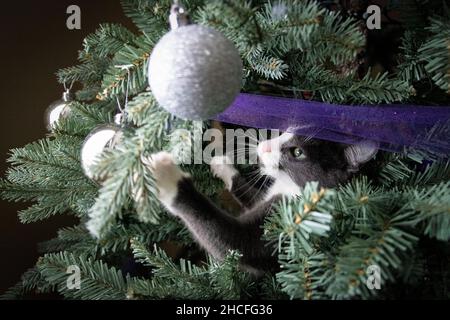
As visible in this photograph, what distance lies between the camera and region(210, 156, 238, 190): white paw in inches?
31.1

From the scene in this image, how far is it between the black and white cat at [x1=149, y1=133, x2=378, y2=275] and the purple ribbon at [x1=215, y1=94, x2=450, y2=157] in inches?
2.2

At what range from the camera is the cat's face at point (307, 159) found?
78 centimetres

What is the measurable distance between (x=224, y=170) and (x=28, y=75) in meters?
0.77

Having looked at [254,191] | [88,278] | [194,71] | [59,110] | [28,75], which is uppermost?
[28,75]

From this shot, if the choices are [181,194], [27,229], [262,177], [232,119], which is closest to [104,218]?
[181,194]

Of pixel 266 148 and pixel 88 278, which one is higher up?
pixel 266 148

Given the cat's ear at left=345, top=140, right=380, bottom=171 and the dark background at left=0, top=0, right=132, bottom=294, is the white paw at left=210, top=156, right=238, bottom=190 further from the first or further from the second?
the dark background at left=0, top=0, right=132, bottom=294

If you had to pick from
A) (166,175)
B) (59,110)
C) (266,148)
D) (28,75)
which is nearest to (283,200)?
(166,175)

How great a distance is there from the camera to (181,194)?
0.59 m

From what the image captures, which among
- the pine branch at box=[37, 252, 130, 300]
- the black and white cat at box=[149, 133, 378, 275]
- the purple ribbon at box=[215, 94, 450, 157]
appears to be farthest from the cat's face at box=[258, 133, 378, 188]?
the pine branch at box=[37, 252, 130, 300]

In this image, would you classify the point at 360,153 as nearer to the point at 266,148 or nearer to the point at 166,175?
the point at 266,148

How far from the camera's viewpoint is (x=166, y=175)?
0.57 metres

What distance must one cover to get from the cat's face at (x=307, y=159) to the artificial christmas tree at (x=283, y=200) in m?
0.07

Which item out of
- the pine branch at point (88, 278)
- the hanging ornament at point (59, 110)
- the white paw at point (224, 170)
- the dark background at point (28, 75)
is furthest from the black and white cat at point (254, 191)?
the dark background at point (28, 75)
